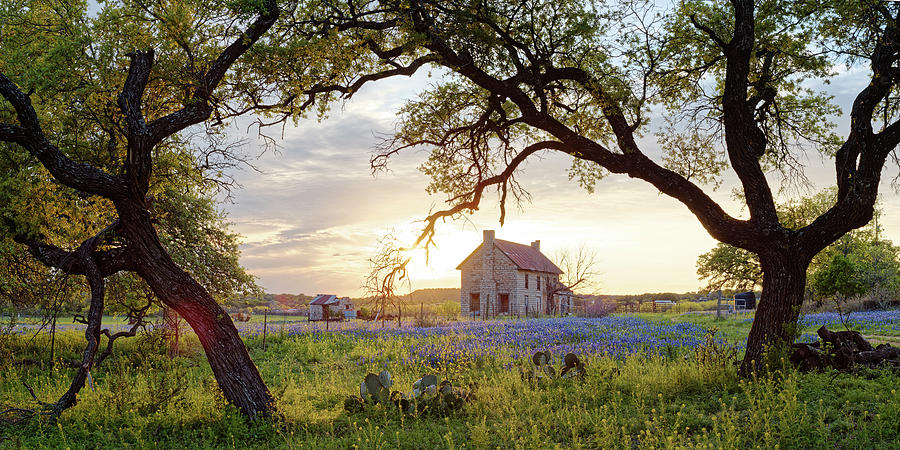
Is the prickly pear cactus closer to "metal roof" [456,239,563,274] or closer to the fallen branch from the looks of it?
the fallen branch

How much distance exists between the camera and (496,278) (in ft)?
159

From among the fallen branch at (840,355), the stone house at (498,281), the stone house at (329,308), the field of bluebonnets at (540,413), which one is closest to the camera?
the field of bluebonnets at (540,413)

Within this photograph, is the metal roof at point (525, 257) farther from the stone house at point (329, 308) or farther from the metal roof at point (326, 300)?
the metal roof at point (326, 300)

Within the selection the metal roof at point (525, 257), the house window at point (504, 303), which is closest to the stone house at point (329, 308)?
the metal roof at point (525, 257)

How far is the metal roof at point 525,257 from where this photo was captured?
4891 cm

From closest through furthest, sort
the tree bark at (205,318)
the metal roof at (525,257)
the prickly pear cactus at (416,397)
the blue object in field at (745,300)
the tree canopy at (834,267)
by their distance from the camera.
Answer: the tree bark at (205,318)
the prickly pear cactus at (416,397)
the tree canopy at (834,267)
the blue object in field at (745,300)
the metal roof at (525,257)

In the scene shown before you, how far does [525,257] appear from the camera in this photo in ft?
172

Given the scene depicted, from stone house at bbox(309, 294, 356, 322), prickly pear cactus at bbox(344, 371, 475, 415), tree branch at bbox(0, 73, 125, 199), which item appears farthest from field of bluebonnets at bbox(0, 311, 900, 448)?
stone house at bbox(309, 294, 356, 322)

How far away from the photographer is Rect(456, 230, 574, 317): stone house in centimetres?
4806

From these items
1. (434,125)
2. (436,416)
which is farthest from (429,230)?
(436,416)

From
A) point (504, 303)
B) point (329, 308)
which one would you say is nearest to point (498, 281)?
point (504, 303)

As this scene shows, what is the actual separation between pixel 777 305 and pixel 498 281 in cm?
3842

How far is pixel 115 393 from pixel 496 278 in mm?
40618

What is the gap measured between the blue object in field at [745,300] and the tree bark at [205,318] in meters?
45.8
